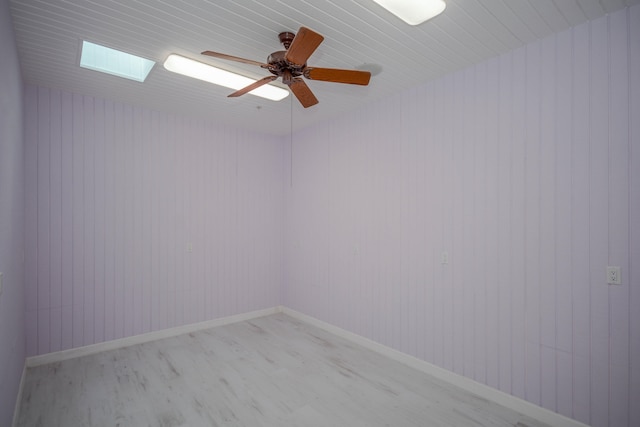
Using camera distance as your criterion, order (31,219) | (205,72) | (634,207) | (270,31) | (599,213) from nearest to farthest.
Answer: (634,207)
(599,213)
(270,31)
(205,72)
(31,219)

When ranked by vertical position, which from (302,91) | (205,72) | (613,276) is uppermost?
(205,72)

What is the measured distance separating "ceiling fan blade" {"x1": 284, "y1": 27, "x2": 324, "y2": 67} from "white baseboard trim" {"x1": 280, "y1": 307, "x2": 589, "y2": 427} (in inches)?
109

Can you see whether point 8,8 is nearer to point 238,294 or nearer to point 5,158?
point 5,158

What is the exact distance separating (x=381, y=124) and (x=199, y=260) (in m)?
2.79

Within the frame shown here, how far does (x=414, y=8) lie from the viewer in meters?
1.79

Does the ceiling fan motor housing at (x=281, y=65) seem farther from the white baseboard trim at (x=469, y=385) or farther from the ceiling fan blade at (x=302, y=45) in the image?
the white baseboard trim at (x=469, y=385)

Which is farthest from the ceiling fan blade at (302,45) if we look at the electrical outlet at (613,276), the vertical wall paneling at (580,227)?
the electrical outlet at (613,276)

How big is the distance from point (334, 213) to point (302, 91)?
6.39 ft

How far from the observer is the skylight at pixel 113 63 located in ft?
8.97

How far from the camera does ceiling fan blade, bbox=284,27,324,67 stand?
1.66m

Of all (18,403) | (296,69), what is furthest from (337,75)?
(18,403)

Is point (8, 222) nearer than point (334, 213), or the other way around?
point (8, 222)

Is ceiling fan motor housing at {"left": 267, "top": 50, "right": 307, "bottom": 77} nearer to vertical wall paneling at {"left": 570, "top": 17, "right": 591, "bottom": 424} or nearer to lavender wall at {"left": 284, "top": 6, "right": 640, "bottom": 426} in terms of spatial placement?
lavender wall at {"left": 284, "top": 6, "right": 640, "bottom": 426}

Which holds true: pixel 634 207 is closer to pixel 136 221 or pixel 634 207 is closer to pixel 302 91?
pixel 302 91
